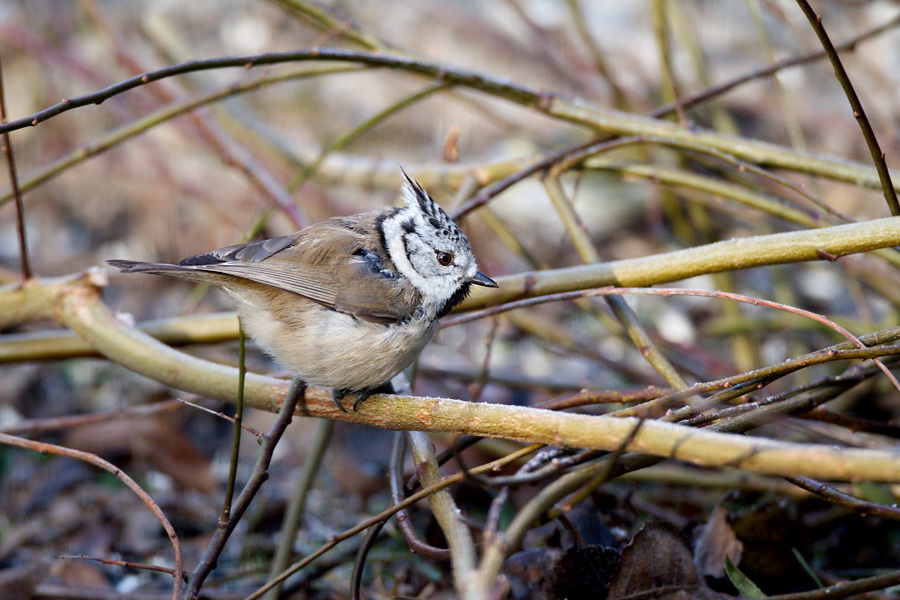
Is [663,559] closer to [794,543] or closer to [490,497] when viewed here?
[794,543]

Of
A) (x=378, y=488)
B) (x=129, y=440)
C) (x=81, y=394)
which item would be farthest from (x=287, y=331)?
(x=81, y=394)

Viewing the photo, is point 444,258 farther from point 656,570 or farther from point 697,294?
point 656,570

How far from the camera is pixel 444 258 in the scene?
115 inches

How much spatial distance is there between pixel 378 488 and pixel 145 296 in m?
2.76

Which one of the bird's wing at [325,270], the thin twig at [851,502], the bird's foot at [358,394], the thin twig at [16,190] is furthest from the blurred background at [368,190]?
the thin twig at [851,502]

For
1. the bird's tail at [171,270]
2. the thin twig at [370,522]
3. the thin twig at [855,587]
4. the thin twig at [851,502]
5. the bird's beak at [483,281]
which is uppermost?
the bird's tail at [171,270]

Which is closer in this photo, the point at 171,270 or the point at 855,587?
the point at 855,587

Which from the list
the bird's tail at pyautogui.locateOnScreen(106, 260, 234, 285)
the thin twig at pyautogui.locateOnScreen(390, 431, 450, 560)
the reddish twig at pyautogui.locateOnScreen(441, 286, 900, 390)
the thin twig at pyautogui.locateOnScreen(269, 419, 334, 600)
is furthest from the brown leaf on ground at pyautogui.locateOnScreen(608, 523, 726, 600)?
the bird's tail at pyautogui.locateOnScreen(106, 260, 234, 285)

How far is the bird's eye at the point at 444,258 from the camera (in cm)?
292

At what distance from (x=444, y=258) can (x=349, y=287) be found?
0.39 metres

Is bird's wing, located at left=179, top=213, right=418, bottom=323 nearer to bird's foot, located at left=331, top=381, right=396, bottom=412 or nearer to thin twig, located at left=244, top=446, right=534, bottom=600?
bird's foot, located at left=331, top=381, right=396, bottom=412

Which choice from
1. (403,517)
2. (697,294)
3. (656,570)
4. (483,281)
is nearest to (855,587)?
(656,570)

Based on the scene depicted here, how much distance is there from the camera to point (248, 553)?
341cm

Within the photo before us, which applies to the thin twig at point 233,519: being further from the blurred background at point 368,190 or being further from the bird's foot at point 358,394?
the blurred background at point 368,190
